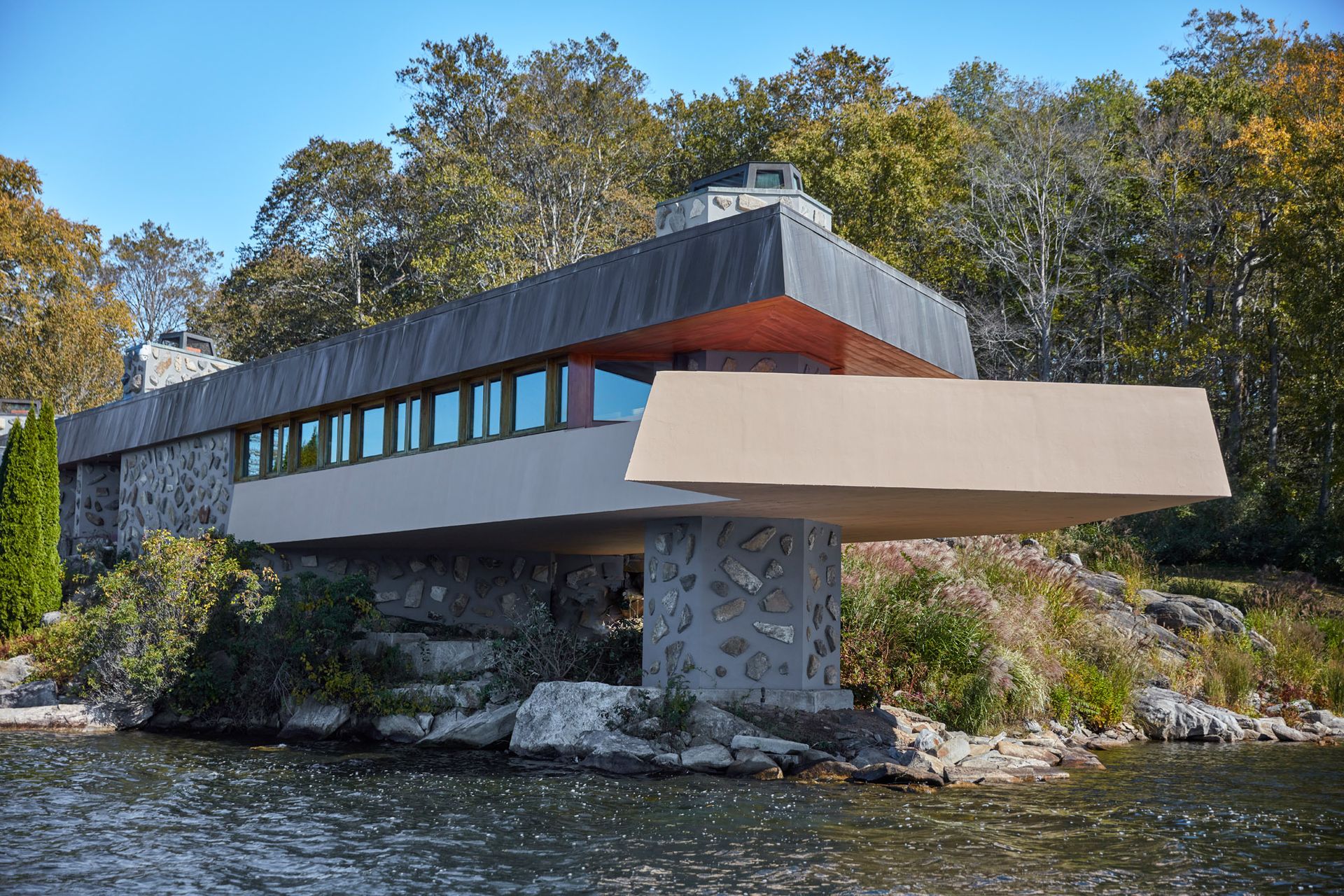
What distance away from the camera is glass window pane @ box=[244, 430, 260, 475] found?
16.4m

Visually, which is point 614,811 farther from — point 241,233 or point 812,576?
point 241,233

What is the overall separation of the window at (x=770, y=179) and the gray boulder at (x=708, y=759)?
6775 mm

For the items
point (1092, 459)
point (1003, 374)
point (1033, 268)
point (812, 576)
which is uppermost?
point (1033, 268)

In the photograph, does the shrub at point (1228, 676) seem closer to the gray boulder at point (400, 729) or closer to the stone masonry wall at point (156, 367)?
the gray boulder at point (400, 729)

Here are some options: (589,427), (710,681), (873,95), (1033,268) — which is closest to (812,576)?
(710,681)

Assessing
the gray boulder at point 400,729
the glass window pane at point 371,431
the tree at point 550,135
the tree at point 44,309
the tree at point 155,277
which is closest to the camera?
the gray boulder at point 400,729

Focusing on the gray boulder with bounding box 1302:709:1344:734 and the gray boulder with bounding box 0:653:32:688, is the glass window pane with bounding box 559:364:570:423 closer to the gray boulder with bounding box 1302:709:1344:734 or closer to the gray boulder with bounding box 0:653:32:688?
the gray boulder with bounding box 0:653:32:688

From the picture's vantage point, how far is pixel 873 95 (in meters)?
31.6

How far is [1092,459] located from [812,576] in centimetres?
416

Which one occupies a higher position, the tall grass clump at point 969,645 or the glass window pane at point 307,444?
the glass window pane at point 307,444

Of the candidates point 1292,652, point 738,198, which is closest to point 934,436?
point 738,198

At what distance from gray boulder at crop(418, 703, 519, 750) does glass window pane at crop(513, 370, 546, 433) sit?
3299mm

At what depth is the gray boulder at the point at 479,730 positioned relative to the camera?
39.7 feet

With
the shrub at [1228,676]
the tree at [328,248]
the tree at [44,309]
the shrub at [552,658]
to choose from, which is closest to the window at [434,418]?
the shrub at [552,658]
